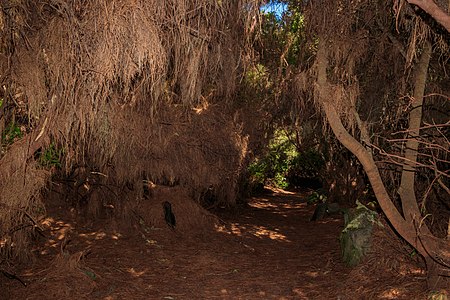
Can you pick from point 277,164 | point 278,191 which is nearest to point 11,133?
point 277,164

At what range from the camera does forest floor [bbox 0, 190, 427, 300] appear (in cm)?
572

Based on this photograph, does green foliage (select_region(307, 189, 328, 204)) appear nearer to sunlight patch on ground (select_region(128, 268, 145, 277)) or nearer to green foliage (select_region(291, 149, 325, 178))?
green foliage (select_region(291, 149, 325, 178))

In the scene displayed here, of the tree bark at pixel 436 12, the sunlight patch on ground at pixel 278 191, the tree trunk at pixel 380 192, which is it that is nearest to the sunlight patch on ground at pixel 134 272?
the tree trunk at pixel 380 192

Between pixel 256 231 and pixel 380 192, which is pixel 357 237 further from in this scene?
pixel 256 231

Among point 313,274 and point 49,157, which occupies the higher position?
point 49,157

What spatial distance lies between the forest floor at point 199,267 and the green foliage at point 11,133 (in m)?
1.61

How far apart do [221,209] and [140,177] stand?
3.83 m

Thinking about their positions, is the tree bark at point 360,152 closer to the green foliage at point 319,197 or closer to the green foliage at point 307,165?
the green foliage at point 319,197

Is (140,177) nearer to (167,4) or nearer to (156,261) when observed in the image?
(156,261)

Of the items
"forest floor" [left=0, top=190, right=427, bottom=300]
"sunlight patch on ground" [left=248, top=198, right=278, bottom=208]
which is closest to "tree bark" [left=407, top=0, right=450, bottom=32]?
"forest floor" [left=0, top=190, right=427, bottom=300]

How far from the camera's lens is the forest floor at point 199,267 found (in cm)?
572

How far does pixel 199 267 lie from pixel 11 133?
136 inches

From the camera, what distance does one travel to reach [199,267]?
7281mm

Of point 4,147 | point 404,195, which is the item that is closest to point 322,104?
point 404,195
